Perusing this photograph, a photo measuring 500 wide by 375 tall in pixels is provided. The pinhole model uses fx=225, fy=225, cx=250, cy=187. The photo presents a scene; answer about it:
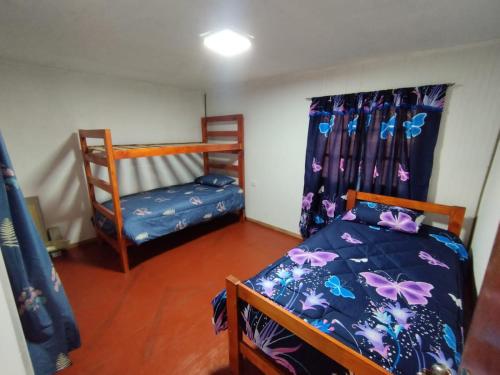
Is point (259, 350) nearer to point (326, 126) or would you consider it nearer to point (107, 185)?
point (107, 185)

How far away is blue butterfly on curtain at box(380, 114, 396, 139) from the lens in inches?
82.3

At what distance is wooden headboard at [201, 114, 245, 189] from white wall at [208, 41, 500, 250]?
3.6 inches

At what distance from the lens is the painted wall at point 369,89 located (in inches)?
70.2

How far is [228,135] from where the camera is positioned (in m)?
3.56

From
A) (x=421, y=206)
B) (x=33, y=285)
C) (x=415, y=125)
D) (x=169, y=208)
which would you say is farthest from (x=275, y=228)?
(x=33, y=285)

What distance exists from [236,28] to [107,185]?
1.87 m

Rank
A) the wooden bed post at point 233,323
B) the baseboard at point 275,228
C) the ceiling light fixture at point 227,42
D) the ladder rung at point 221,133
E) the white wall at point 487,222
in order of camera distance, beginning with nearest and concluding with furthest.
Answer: the wooden bed post at point 233,323, the white wall at point 487,222, the ceiling light fixture at point 227,42, the baseboard at point 275,228, the ladder rung at point 221,133

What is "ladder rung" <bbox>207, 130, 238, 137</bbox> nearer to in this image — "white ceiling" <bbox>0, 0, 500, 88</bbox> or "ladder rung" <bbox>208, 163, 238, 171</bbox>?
"ladder rung" <bbox>208, 163, 238, 171</bbox>

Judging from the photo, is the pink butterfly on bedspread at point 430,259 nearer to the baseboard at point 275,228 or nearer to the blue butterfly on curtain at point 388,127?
the blue butterfly on curtain at point 388,127

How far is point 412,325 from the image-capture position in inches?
39.9

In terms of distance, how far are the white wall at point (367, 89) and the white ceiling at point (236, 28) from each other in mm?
204

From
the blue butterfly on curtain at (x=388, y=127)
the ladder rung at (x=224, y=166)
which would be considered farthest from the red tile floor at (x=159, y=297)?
the blue butterfly on curtain at (x=388, y=127)

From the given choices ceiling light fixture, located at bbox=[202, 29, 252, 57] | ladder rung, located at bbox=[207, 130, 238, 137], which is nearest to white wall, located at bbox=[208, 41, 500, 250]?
ladder rung, located at bbox=[207, 130, 238, 137]

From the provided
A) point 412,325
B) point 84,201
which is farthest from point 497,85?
point 84,201
